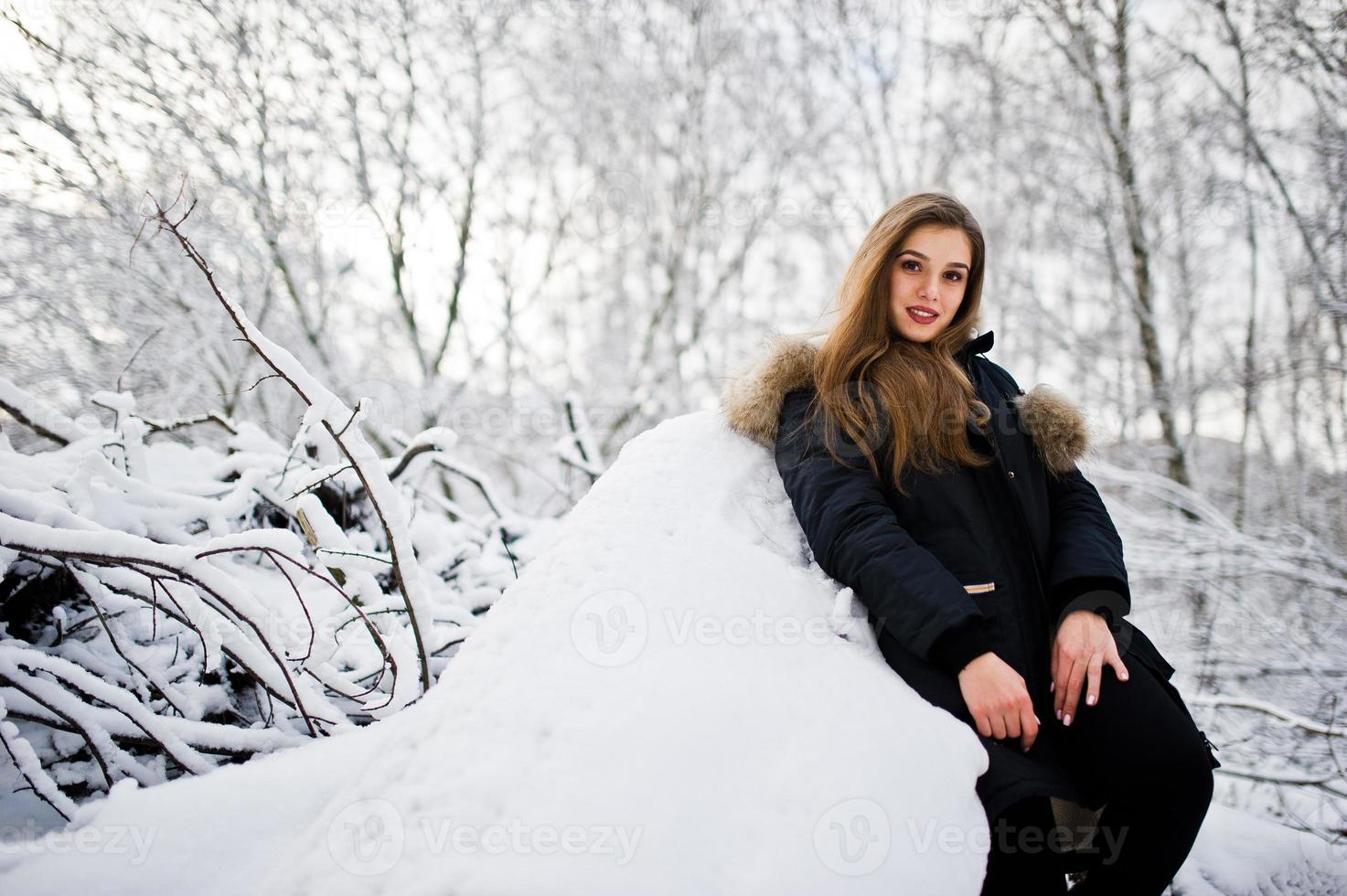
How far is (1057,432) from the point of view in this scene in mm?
1652

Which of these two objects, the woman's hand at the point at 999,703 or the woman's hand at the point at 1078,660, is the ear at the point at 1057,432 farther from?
the woman's hand at the point at 999,703

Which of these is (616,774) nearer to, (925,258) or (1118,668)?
(1118,668)

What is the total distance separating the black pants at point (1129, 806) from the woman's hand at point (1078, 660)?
0.13ft

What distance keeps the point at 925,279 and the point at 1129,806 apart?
1.30m

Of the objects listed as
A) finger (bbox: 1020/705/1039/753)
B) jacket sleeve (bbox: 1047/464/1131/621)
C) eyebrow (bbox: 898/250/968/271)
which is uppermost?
eyebrow (bbox: 898/250/968/271)

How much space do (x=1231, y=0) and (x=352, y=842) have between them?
6.96 meters

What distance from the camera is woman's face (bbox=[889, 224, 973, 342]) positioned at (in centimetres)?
170

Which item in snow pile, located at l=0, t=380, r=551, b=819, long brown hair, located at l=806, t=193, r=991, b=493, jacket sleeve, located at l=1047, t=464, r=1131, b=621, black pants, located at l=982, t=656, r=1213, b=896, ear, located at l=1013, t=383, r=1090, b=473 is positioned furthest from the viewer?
ear, located at l=1013, t=383, r=1090, b=473

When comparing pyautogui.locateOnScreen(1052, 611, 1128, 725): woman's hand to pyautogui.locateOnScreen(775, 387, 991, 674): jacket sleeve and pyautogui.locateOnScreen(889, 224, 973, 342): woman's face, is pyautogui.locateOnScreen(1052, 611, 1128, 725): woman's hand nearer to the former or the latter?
pyautogui.locateOnScreen(775, 387, 991, 674): jacket sleeve

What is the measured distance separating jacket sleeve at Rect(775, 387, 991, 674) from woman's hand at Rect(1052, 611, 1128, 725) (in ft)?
0.66

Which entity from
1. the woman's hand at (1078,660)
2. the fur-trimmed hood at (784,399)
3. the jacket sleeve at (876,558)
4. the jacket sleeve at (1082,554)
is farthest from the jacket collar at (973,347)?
the woman's hand at (1078,660)

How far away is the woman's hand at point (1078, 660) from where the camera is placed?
4.32ft

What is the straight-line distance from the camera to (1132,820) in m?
1.27

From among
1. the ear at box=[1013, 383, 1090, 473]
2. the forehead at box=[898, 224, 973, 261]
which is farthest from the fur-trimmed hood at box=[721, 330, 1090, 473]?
the forehead at box=[898, 224, 973, 261]
